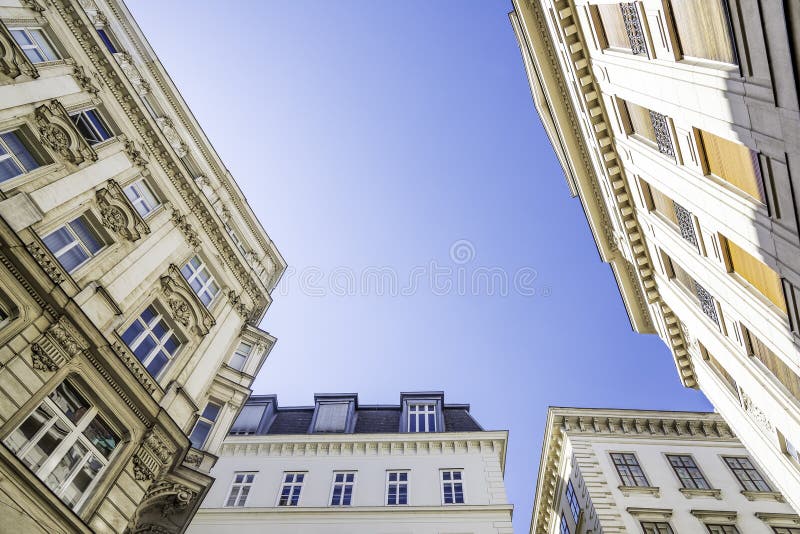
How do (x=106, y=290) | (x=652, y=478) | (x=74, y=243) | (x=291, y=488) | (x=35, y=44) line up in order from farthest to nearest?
(x=291, y=488) → (x=652, y=478) → (x=35, y=44) → (x=74, y=243) → (x=106, y=290)

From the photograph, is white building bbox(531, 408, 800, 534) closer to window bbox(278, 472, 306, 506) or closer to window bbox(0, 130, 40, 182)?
window bbox(278, 472, 306, 506)

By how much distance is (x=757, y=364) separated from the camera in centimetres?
1431

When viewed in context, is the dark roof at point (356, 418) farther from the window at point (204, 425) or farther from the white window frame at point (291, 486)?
the window at point (204, 425)

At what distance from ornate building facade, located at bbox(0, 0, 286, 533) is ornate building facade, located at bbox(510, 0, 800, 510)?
671 inches

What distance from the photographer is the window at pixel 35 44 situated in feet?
52.4

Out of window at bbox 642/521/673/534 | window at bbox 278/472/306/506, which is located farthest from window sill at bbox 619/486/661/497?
window at bbox 278/472/306/506

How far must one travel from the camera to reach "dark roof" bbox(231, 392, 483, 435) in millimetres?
29984

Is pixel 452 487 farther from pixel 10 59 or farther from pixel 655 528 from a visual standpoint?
pixel 10 59

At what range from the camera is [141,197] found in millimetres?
19203

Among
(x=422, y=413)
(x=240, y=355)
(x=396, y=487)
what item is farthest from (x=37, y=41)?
(x=422, y=413)

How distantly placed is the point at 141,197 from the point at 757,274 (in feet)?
70.9

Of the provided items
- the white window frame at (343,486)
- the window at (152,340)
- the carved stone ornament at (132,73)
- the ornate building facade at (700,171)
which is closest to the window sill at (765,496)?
the ornate building facade at (700,171)

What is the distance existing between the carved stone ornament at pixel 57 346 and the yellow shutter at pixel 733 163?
17876 mm

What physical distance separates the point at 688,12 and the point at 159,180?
19861 mm
